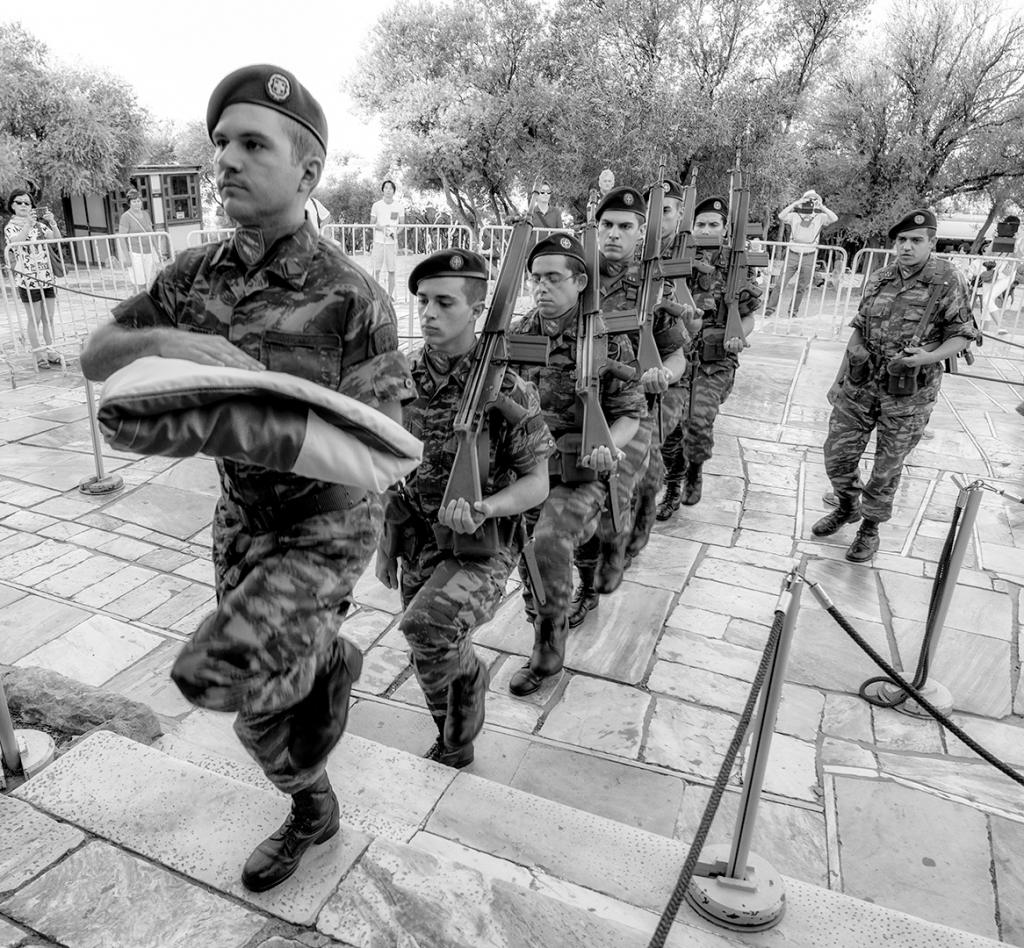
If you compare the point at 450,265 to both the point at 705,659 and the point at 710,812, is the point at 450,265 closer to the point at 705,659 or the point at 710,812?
the point at 710,812

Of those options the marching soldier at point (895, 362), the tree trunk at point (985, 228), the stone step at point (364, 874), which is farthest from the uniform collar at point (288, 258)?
the tree trunk at point (985, 228)

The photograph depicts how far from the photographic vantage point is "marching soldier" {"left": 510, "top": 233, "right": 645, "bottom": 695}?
12.5ft

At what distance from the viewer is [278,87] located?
1900 millimetres

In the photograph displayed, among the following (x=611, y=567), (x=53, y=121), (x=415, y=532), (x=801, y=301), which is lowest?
(x=611, y=567)

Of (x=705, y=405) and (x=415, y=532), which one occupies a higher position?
(x=415, y=532)

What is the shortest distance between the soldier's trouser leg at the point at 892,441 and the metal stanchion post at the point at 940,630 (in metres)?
1.64

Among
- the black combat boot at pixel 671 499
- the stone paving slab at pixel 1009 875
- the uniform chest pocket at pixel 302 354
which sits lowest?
the black combat boot at pixel 671 499

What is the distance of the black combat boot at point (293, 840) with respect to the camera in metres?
2.17

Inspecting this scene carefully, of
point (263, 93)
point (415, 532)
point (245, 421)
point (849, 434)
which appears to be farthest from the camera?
point (849, 434)

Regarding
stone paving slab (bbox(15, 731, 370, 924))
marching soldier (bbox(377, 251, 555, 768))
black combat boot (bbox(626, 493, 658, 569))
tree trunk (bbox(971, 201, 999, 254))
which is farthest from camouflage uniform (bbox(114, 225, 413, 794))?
tree trunk (bbox(971, 201, 999, 254))

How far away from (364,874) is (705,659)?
7.93ft

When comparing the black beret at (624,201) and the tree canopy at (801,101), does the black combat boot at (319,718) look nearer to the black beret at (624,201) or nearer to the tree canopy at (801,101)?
the black beret at (624,201)

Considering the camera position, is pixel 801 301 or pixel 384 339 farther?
pixel 801 301

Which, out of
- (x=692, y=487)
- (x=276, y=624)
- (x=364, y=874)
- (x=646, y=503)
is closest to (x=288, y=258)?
(x=276, y=624)
